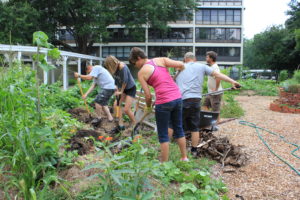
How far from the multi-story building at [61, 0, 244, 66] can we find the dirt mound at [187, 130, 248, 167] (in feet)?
124

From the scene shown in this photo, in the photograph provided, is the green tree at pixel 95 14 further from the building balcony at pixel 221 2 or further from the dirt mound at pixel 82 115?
the building balcony at pixel 221 2

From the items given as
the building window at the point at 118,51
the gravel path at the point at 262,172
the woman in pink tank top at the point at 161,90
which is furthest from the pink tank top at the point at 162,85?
the building window at the point at 118,51

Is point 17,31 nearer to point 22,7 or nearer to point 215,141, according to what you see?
point 22,7

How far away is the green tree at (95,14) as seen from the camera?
23.0 meters

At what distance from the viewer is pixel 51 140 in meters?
2.49

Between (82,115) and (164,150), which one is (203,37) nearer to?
(82,115)

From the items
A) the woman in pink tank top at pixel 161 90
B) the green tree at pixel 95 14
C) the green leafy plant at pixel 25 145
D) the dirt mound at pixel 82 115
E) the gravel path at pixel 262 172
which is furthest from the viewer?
the green tree at pixel 95 14

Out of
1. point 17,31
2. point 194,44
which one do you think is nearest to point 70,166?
point 17,31

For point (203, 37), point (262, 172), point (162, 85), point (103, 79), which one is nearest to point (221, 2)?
point (203, 37)

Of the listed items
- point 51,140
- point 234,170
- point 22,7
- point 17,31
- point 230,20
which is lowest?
point 234,170

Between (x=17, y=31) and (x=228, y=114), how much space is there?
17.5 meters

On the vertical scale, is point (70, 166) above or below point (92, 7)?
below

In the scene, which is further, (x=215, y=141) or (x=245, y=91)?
(x=245, y=91)

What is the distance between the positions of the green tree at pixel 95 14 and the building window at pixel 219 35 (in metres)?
15.9
